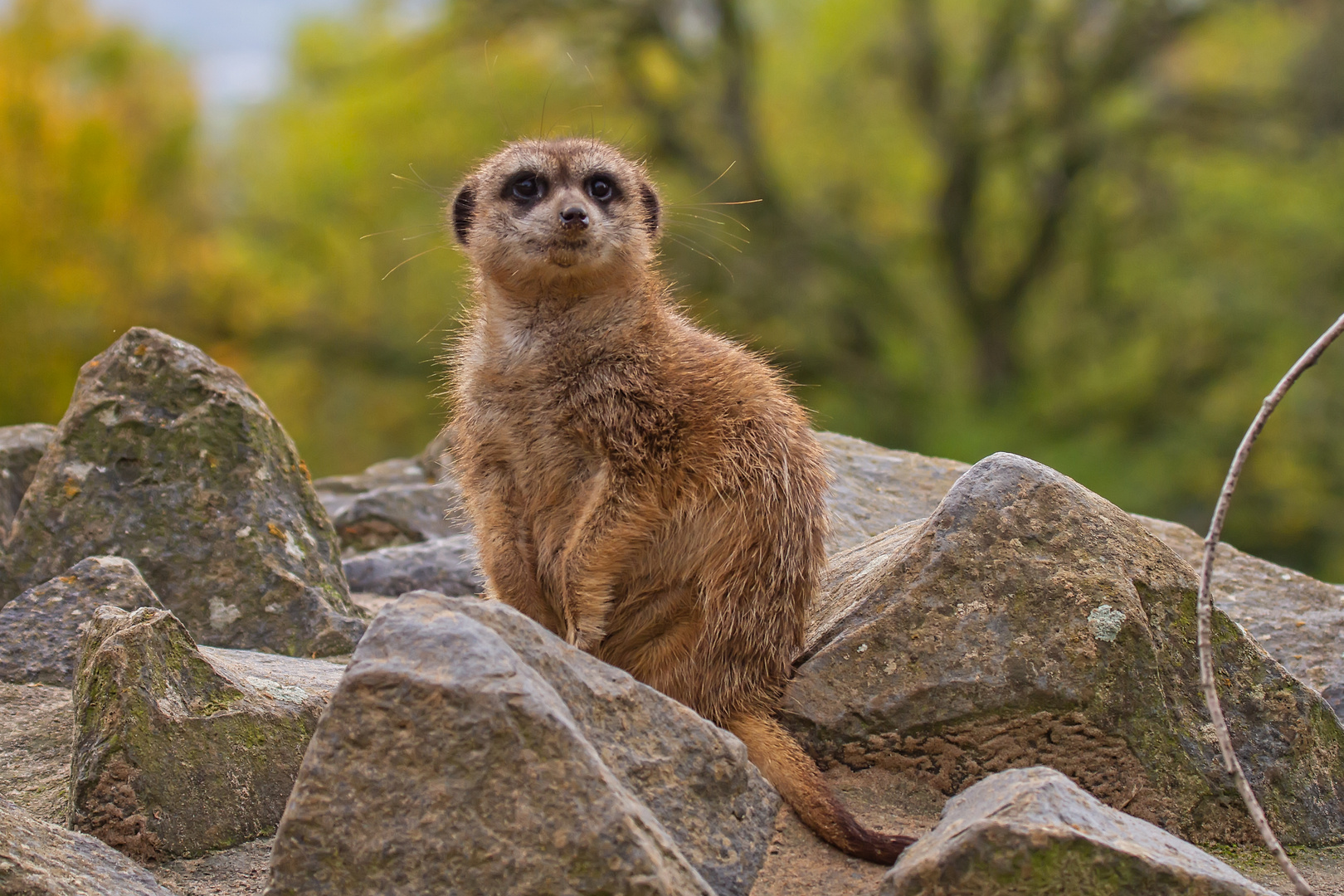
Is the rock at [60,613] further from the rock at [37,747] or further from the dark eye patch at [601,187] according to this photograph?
the dark eye patch at [601,187]

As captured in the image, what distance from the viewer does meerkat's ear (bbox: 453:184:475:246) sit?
5.30m

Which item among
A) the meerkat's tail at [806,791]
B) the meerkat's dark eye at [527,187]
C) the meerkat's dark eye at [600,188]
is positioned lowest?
the meerkat's tail at [806,791]

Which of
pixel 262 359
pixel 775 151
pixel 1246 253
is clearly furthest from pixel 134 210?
pixel 1246 253

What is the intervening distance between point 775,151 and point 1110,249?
316 inches

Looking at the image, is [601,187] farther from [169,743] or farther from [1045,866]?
[1045,866]

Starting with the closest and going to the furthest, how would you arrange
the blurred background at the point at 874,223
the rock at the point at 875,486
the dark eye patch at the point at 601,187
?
the dark eye patch at the point at 601,187 < the rock at the point at 875,486 < the blurred background at the point at 874,223

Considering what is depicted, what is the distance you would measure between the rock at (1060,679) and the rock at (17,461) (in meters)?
3.67

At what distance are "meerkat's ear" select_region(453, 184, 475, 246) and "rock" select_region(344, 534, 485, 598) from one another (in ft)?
5.37

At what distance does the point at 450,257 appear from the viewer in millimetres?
25641

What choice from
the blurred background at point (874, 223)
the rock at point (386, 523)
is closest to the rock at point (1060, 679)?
the rock at point (386, 523)

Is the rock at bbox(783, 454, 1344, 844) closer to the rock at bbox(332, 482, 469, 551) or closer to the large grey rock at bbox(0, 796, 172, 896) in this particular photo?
the large grey rock at bbox(0, 796, 172, 896)

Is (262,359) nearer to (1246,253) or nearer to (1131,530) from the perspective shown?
(1246,253)

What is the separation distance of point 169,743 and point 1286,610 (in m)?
4.51

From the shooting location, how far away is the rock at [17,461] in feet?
18.6
